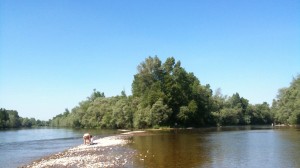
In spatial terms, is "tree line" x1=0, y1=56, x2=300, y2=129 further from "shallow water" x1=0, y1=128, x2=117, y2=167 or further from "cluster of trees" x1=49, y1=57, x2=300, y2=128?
"shallow water" x1=0, y1=128, x2=117, y2=167

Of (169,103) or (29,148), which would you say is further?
(169,103)

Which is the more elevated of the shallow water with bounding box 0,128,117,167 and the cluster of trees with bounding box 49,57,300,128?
the cluster of trees with bounding box 49,57,300,128

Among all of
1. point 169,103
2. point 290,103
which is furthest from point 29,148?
point 290,103

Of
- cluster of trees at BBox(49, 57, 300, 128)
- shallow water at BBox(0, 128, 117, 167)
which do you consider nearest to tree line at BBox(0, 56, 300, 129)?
cluster of trees at BBox(49, 57, 300, 128)

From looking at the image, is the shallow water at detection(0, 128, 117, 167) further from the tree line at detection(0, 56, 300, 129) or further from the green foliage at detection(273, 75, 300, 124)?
the green foliage at detection(273, 75, 300, 124)

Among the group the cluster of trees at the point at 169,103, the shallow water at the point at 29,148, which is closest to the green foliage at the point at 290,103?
the cluster of trees at the point at 169,103

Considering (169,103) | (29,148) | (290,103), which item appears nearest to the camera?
(29,148)

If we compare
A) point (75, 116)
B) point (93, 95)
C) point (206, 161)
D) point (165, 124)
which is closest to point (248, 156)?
point (206, 161)

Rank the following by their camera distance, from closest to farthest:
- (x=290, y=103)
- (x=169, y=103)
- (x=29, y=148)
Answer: (x=29, y=148) → (x=169, y=103) → (x=290, y=103)

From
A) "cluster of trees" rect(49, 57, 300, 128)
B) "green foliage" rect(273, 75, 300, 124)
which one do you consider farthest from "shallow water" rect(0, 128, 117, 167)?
"green foliage" rect(273, 75, 300, 124)

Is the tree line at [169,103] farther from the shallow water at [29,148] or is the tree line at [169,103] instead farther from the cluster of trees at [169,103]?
the shallow water at [29,148]

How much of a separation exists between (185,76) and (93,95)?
84.9 metres

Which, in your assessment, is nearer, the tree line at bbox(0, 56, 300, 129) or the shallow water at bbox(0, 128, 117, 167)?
the shallow water at bbox(0, 128, 117, 167)

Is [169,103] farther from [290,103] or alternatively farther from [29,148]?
[29,148]
